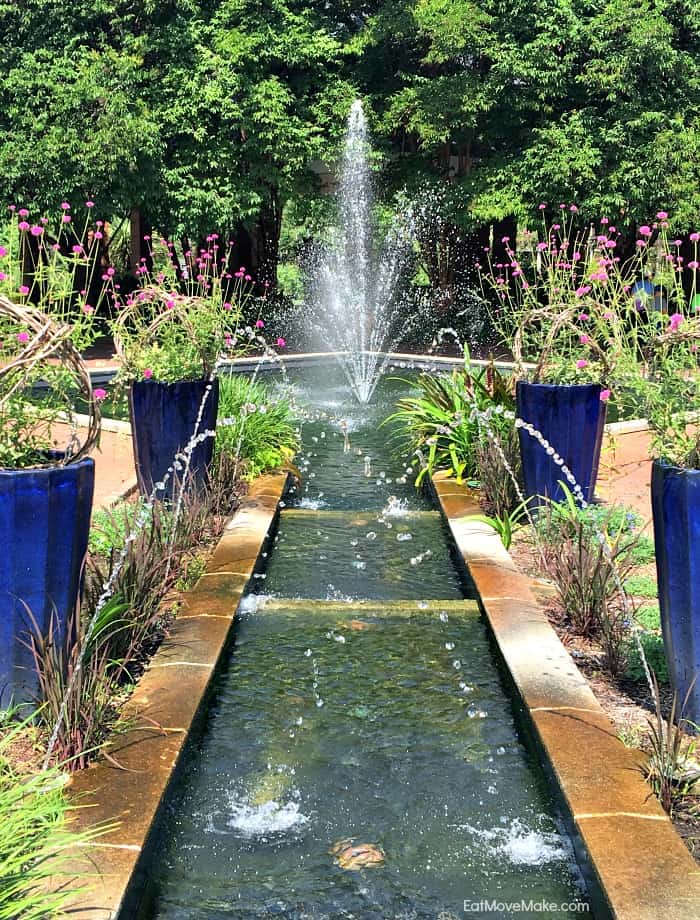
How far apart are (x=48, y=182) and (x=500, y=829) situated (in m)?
15.3

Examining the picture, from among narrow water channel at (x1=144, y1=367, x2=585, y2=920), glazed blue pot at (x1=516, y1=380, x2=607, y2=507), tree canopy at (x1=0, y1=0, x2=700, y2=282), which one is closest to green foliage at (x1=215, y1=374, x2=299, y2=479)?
narrow water channel at (x1=144, y1=367, x2=585, y2=920)

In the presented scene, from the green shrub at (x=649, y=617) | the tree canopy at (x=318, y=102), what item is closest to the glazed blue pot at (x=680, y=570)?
the green shrub at (x=649, y=617)

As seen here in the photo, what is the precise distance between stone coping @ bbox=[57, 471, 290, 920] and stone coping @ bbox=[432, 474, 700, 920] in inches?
50.1

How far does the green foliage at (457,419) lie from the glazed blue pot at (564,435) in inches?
34.1

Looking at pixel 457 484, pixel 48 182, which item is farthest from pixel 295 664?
pixel 48 182

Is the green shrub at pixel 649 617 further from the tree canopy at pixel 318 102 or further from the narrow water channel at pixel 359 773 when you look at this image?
the tree canopy at pixel 318 102

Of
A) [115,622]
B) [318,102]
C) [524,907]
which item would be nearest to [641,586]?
[524,907]

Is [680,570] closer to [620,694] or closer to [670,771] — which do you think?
[670,771]

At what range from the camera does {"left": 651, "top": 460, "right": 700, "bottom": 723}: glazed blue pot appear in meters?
3.24

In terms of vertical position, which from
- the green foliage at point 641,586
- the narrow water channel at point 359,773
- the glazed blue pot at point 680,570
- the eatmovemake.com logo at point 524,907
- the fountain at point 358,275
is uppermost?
the fountain at point 358,275

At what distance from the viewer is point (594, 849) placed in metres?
2.70

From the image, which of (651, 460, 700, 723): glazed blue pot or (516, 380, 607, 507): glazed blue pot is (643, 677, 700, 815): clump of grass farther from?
(516, 380, 607, 507): glazed blue pot

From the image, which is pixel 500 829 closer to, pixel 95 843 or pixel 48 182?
pixel 95 843

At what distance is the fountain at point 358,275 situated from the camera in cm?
1827
